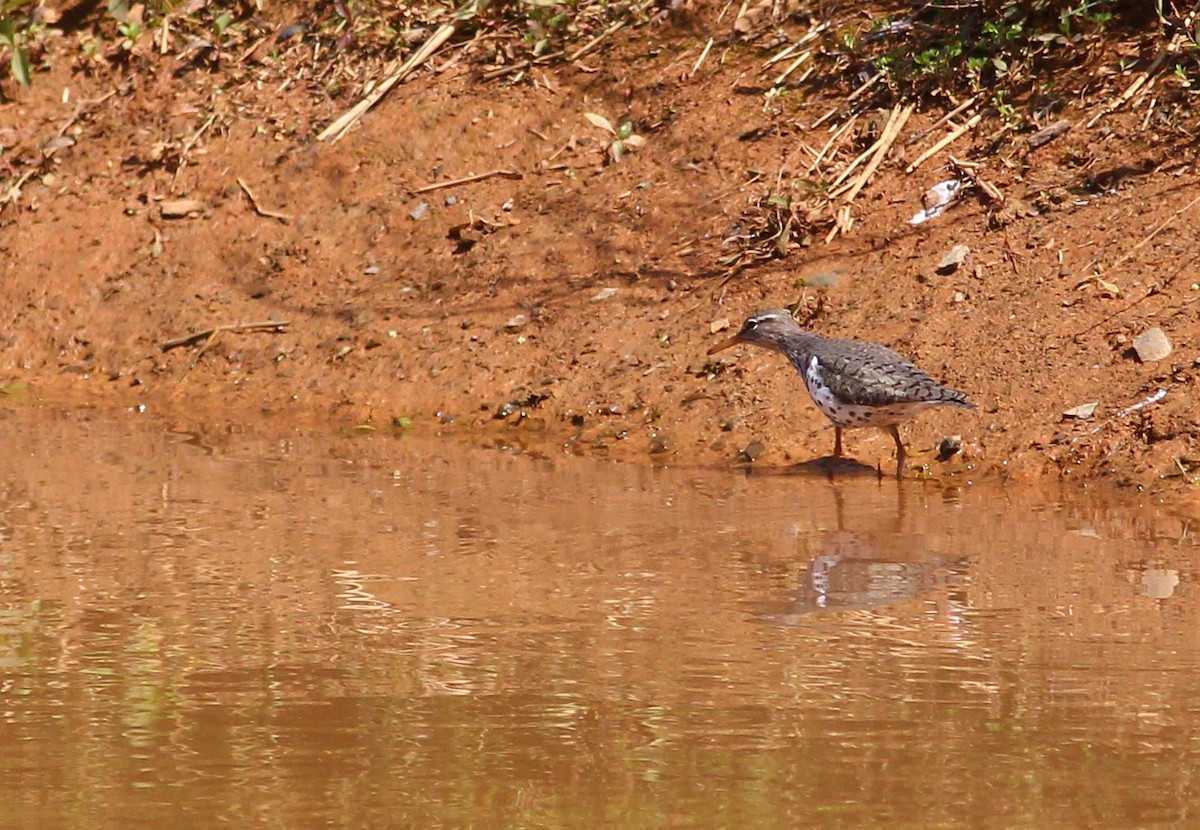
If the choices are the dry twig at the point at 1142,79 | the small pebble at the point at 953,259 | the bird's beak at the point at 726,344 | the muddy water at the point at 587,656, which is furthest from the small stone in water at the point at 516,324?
the dry twig at the point at 1142,79

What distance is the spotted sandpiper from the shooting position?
827cm

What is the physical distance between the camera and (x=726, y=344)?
9.53 metres

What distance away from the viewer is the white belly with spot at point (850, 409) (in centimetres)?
835

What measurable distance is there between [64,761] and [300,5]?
10.4 meters

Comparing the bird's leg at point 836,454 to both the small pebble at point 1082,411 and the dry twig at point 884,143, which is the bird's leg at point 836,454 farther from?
the dry twig at point 884,143

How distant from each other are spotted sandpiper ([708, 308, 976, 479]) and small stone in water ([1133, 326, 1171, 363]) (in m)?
0.91

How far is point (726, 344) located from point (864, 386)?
1378mm

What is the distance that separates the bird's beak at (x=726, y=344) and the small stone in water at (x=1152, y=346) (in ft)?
6.53

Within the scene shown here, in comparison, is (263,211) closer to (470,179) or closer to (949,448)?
(470,179)

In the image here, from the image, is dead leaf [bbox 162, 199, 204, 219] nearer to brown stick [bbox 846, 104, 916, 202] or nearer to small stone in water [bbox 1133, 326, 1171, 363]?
brown stick [bbox 846, 104, 916, 202]

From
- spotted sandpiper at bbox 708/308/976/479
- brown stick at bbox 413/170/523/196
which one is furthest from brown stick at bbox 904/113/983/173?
brown stick at bbox 413/170/523/196

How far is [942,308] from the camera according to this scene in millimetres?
9555

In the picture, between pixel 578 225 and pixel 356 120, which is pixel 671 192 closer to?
pixel 578 225

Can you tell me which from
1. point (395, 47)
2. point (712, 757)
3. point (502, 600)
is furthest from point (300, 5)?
point (712, 757)
